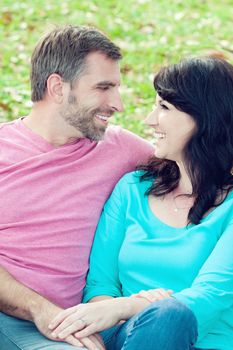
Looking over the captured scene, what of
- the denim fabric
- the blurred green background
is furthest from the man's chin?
the blurred green background

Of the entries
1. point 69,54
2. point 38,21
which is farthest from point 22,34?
point 69,54

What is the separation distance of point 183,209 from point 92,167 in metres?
0.44

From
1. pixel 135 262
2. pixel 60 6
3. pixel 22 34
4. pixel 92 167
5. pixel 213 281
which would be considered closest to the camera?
pixel 213 281

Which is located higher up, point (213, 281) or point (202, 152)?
point (202, 152)

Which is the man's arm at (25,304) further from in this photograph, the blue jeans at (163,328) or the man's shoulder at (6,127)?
the man's shoulder at (6,127)

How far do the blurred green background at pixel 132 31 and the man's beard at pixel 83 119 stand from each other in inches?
85.3

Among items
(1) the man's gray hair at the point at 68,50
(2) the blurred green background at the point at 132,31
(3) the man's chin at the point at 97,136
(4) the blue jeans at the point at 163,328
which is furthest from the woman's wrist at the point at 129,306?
(2) the blurred green background at the point at 132,31

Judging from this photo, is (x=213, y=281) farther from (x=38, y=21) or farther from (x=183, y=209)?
(x=38, y=21)

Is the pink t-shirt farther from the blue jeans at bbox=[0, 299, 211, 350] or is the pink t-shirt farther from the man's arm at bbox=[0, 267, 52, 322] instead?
the blue jeans at bbox=[0, 299, 211, 350]

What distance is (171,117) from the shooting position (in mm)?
3414

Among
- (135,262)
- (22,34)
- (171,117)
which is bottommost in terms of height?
(22,34)

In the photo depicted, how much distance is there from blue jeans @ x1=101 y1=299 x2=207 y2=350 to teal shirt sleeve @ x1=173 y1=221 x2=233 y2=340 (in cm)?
19

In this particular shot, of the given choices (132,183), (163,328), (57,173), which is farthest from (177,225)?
(163,328)

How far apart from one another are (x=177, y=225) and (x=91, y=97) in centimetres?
69
